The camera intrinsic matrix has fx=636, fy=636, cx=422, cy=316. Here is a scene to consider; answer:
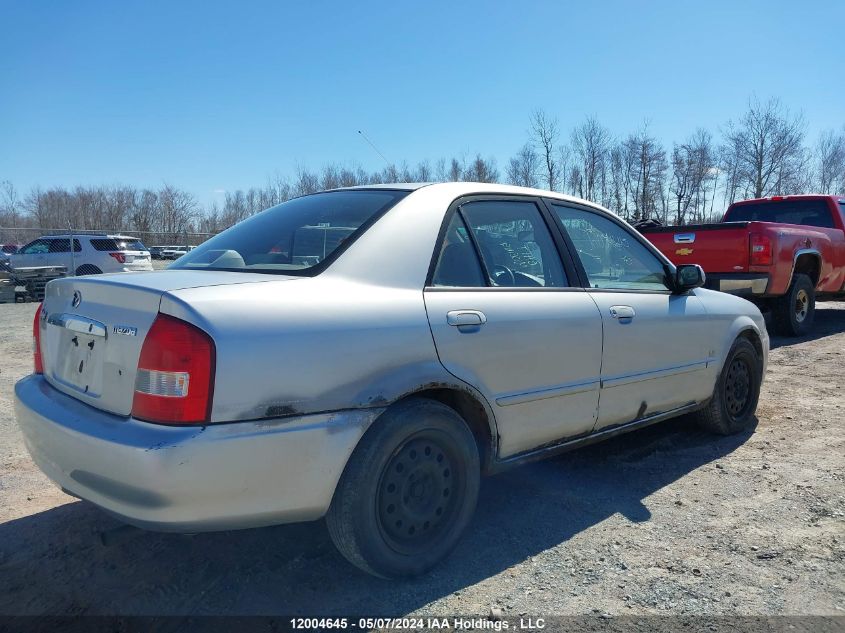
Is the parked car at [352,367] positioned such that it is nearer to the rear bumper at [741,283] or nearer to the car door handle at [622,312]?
the car door handle at [622,312]

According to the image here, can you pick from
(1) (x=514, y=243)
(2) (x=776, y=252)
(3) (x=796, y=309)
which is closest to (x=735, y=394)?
(1) (x=514, y=243)

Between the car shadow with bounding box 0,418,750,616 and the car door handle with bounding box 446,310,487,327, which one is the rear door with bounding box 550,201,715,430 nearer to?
the car shadow with bounding box 0,418,750,616

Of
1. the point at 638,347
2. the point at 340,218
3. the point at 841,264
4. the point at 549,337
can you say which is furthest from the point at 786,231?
the point at 340,218

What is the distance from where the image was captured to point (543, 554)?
2.90m

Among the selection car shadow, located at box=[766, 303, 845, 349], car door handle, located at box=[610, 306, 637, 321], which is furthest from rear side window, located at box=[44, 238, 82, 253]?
car door handle, located at box=[610, 306, 637, 321]

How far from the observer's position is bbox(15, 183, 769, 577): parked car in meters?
2.11

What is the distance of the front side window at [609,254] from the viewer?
3.65 meters

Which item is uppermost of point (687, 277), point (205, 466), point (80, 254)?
point (80, 254)

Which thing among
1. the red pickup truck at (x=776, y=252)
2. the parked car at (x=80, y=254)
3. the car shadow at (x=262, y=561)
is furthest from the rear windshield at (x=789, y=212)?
the parked car at (x=80, y=254)

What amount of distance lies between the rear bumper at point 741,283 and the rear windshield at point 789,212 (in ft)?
8.19

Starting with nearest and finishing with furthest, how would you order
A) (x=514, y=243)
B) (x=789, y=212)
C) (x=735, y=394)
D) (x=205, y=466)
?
(x=205, y=466), (x=514, y=243), (x=735, y=394), (x=789, y=212)

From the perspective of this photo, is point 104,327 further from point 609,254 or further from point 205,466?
point 609,254

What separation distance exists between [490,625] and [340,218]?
1.83m

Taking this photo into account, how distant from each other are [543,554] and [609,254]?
1.87 m
